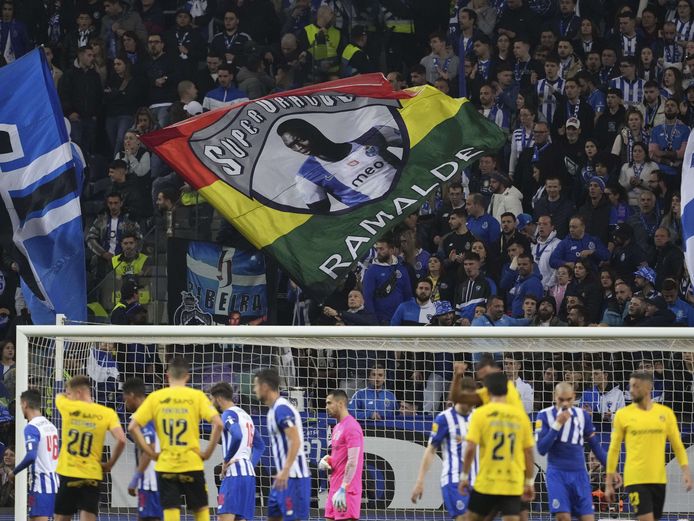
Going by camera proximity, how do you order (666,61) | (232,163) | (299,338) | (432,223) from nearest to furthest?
(299,338), (232,163), (432,223), (666,61)

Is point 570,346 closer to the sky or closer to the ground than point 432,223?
closer to the ground

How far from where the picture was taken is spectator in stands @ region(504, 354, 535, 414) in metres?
16.3

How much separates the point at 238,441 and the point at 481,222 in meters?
5.78

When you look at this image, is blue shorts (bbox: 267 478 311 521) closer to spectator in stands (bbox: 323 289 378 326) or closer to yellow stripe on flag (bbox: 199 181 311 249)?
yellow stripe on flag (bbox: 199 181 311 249)

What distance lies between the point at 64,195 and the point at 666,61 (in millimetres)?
8812

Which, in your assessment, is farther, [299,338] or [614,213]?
[614,213]

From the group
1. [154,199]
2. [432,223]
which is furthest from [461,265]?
[154,199]

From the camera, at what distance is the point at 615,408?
1633cm

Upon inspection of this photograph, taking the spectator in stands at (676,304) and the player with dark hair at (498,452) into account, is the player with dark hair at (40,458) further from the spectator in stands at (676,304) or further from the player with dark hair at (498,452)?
the spectator in stands at (676,304)

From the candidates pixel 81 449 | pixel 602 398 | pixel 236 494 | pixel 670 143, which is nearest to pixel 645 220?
pixel 670 143

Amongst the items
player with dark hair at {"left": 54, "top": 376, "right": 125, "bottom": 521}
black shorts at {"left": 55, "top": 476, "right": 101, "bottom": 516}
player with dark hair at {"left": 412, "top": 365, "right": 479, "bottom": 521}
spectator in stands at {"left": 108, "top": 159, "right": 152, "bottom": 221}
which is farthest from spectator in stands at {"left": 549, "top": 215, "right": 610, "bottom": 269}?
black shorts at {"left": 55, "top": 476, "right": 101, "bottom": 516}

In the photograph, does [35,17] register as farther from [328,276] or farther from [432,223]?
[328,276]

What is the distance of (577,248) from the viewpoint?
61.7ft

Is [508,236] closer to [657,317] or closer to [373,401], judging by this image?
[657,317]
